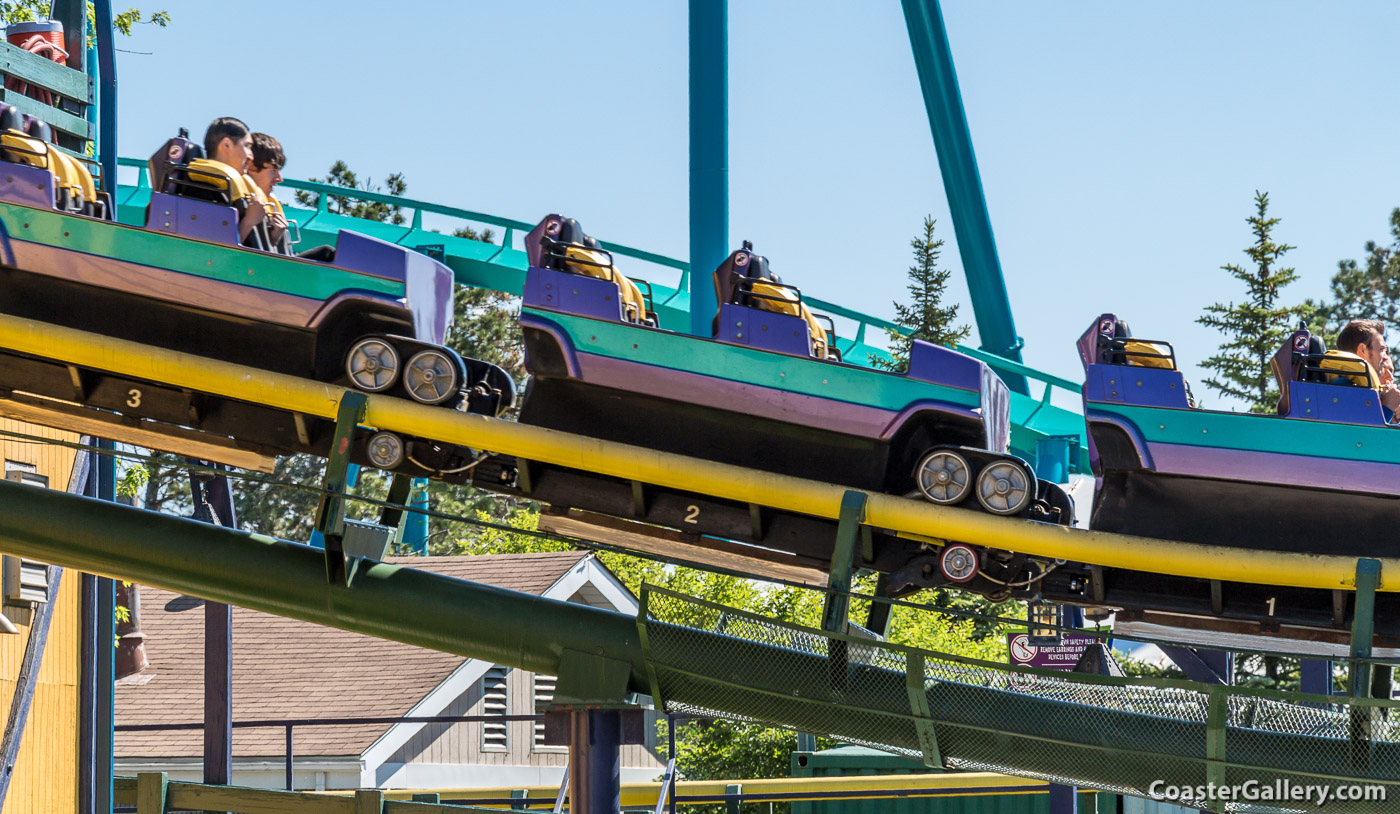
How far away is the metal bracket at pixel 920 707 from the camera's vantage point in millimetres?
5312

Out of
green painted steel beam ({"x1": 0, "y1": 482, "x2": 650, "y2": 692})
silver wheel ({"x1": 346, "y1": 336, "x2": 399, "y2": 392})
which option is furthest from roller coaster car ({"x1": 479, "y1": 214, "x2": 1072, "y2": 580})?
green painted steel beam ({"x1": 0, "y1": 482, "x2": 650, "y2": 692})

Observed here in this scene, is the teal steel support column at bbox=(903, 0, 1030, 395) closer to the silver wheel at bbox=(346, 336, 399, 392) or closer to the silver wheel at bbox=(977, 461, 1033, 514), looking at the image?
the silver wheel at bbox=(977, 461, 1033, 514)

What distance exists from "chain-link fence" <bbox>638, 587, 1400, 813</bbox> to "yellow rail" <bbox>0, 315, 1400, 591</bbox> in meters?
0.76

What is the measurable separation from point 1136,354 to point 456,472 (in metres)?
2.86

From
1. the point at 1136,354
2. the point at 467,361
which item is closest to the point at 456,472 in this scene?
the point at 467,361

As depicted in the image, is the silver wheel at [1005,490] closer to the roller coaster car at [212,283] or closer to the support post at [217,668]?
the roller coaster car at [212,283]

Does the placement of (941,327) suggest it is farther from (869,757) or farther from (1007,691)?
(1007,691)

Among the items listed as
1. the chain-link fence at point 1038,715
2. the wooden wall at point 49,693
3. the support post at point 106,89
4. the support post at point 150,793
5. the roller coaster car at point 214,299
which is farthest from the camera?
the wooden wall at point 49,693

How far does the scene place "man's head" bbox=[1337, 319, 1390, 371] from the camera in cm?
670

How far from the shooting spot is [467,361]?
Result: 656 centimetres

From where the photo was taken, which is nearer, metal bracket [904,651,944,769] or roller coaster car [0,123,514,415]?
metal bracket [904,651,944,769]

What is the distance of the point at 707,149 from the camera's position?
10961 mm

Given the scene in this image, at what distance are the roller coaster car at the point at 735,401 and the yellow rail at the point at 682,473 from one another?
201mm

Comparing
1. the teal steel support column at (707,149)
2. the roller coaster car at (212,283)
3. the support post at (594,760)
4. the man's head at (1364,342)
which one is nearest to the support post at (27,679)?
the roller coaster car at (212,283)
